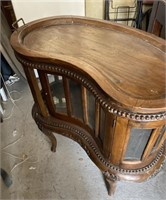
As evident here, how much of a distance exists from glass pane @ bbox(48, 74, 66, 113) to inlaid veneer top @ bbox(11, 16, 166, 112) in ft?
0.57

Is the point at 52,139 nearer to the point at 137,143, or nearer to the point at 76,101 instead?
the point at 76,101

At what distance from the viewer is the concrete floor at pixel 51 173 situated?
1.11m

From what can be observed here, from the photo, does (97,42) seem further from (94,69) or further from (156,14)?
(156,14)

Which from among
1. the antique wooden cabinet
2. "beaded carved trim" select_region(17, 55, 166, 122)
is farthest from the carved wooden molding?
"beaded carved trim" select_region(17, 55, 166, 122)

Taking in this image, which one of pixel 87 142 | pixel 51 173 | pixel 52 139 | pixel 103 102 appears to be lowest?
pixel 51 173

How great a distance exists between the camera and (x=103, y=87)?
0.56 m

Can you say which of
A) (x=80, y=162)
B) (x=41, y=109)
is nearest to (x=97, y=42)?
(x=41, y=109)

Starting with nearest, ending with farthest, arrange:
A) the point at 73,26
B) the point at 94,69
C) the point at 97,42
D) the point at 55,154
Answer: the point at 94,69 < the point at 97,42 < the point at 73,26 < the point at 55,154

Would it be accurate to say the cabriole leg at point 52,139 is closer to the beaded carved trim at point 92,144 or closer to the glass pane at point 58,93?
the beaded carved trim at point 92,144

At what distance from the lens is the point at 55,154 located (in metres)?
1.32

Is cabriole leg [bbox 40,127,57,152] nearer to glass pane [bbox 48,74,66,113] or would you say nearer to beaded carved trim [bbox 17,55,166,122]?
glass pane [bbox 48,74,66,113]

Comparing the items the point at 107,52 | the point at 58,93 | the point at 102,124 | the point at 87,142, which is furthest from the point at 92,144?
the point at 107,52

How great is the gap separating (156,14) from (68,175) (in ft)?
3.87

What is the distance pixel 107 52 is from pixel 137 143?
1.26 ft
